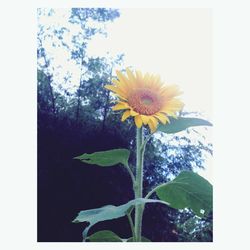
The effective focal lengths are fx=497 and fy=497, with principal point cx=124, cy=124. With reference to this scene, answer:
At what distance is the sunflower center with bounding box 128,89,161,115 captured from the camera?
52.0 inches

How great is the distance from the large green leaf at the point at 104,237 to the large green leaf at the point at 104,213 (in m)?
0.02

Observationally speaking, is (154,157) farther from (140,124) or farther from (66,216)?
(66,216)

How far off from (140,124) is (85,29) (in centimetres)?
33

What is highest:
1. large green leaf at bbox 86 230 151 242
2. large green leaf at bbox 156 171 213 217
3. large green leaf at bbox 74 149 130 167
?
large green leaf at bbox 74 149 130 167

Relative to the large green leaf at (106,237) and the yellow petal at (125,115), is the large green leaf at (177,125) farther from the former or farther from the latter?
the large green leaf at (106,237)

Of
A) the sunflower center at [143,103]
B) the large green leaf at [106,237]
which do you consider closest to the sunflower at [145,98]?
the sunflower center at [143,103]

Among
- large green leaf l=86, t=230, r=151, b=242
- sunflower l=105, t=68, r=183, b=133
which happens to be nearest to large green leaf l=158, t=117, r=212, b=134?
sunflower l=105, t=68, r=183, b=133

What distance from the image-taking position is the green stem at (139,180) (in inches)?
51.5

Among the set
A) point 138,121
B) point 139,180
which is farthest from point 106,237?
point 138,121

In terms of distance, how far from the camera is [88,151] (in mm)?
1374

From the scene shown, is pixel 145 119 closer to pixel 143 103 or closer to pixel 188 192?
pixel 143 103

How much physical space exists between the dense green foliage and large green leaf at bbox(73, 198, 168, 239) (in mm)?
26

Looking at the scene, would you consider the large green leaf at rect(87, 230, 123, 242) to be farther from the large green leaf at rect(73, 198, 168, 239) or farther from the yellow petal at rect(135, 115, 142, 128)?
the yellow petal at rect(135, 115, 142, 128)

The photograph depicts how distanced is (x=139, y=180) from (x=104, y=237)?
177mm
